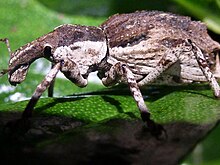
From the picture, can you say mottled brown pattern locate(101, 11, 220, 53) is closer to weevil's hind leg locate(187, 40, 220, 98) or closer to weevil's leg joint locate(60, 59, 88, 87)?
weevil's hind leg locate(187, 40, 220, 98)

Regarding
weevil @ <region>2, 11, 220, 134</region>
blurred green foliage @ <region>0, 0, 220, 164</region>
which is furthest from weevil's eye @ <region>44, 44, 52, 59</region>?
blurred green foliage @ <region>0, 0, 220, 164</region>

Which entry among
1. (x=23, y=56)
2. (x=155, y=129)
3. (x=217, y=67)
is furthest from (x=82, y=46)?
(x=155, y=129)

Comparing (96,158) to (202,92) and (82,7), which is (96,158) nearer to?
(202,92)

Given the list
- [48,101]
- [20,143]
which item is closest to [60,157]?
[20,143]

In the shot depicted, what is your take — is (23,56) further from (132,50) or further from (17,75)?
(132,50)

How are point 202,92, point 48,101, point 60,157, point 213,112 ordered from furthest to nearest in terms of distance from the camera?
point 202,92 < point 48,101 < point 213,112 < point 60,157
